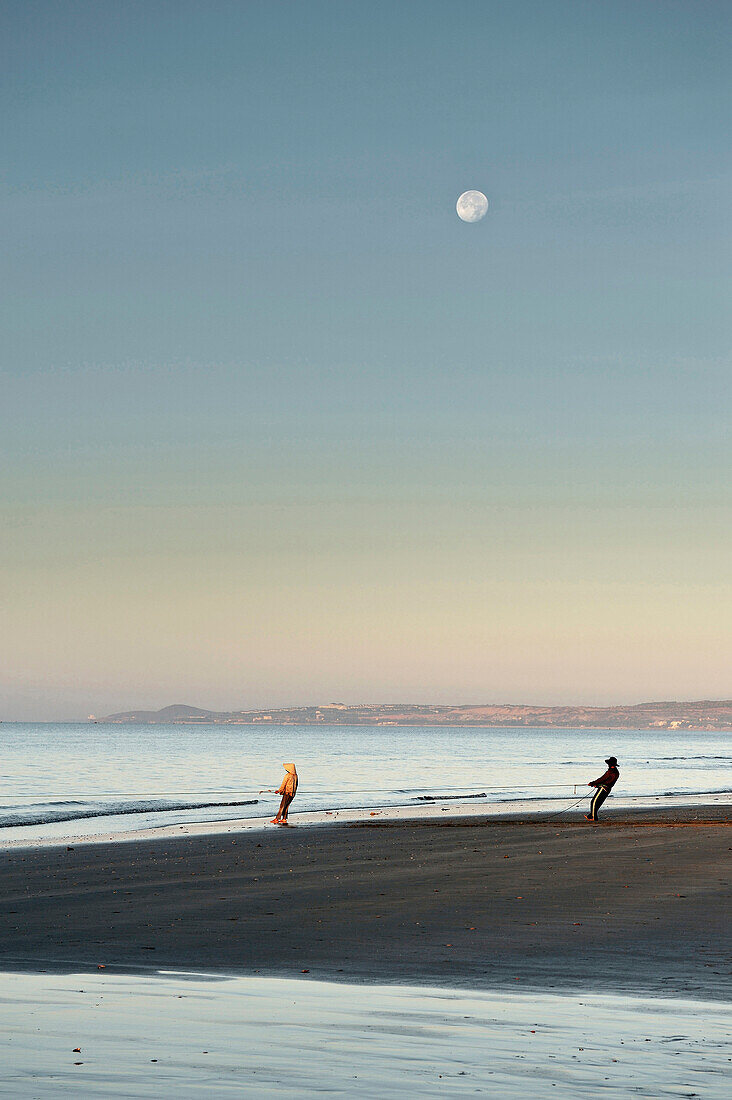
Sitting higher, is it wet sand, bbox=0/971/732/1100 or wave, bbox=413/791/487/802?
wet sand, bbox=0/971/732/1100

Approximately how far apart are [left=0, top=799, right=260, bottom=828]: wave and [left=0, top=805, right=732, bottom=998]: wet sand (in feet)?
34.1

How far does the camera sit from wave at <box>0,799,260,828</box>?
32.7m

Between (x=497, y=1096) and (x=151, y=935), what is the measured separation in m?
6.47

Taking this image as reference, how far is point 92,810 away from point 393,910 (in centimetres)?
2583

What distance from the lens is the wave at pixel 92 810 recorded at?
107 ft

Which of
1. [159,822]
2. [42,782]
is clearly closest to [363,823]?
[159,822]

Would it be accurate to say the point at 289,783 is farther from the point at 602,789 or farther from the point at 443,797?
the point at 443,797

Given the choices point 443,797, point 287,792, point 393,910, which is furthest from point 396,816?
point 393,910

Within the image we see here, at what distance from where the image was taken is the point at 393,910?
13.6 m

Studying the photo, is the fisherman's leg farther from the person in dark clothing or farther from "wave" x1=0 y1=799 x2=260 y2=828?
"wave" x1=0 y1=799 x2=260 y2=828

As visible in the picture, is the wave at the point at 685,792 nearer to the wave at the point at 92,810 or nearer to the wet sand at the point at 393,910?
the wave at the point at 92,810

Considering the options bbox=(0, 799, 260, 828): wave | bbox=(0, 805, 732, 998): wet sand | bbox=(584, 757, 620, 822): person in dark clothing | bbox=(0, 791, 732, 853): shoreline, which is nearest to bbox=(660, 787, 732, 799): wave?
bbox=(0, 791, 732, 853): shoreline

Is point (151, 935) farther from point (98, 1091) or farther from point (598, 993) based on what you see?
point (98, 1091)

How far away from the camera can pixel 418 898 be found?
14617 millimetres
